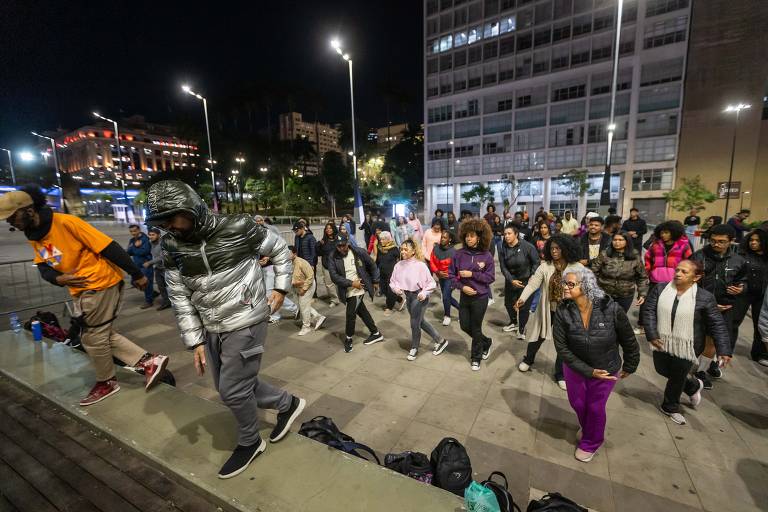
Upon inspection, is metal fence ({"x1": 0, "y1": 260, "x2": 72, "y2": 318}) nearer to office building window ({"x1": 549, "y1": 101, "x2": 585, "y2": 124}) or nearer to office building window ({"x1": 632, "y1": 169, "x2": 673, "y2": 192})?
office building window ({"x1": 549, "y1": 101, "x2": 585, "y2": 124})

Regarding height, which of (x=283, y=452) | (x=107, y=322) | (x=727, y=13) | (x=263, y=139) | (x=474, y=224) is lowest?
(x=283, y=452)

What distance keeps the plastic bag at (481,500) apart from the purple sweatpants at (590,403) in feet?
4.81

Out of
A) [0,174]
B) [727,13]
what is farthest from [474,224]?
[0,174]

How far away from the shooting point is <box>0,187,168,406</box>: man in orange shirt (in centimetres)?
315

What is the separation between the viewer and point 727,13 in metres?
36.5

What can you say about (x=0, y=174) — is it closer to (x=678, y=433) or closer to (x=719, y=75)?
(x=678, y=433)

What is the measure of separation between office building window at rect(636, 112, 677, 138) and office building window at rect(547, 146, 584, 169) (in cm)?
618

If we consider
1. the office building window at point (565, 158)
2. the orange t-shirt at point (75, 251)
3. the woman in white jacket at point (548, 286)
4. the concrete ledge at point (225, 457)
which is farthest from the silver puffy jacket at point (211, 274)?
the office building window at point (565, 158)

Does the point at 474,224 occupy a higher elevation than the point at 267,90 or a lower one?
lower

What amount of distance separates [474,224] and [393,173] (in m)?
55.9

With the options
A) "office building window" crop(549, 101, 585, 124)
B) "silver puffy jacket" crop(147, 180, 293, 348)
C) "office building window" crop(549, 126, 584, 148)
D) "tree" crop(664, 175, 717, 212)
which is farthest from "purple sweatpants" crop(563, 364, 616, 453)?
"office building window" crop(549, 101, 585, 124)

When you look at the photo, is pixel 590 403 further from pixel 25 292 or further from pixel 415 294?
pixel 25 292

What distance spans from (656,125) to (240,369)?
168 ft

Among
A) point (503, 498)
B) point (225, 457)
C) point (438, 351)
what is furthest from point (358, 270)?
point (503, 498)
